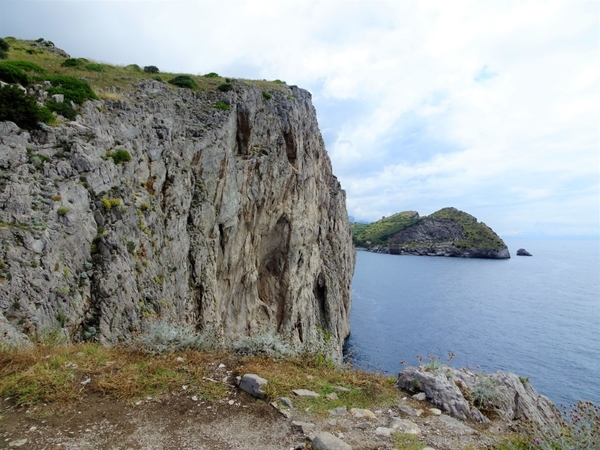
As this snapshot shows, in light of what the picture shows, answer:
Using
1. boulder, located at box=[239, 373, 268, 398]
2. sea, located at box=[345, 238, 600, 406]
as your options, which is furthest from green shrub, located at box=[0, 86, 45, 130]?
sea, located at box=[345, 238, 600, 406]

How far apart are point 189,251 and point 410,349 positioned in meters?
53.0

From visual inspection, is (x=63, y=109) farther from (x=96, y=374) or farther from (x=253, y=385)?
(x=253, y=385)

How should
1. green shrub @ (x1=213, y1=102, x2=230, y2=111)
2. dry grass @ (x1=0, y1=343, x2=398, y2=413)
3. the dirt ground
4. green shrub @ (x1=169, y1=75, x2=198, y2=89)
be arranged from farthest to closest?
green shrub @ (x1=169, y1=75, x2=198, y2=89), green shrub @ (x1=213, y1=102, x2=230, y2=111), dry grass @ (x1=0, y1=343, x2=398, y2=413), the dirt ground

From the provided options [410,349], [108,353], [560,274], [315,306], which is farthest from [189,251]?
[560,274]

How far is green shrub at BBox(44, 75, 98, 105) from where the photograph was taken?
2012 cm

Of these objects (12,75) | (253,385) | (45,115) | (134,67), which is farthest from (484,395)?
(134,67)

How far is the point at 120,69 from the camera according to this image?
34688 mm

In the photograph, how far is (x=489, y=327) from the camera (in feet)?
251

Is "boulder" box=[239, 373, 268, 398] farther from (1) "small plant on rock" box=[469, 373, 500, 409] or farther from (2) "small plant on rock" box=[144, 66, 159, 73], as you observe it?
(2) "small plant on rock" box=[144, 66, 159, 73]

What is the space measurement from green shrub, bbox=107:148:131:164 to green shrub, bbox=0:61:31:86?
19.9ft

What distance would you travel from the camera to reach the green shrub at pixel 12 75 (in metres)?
18.8

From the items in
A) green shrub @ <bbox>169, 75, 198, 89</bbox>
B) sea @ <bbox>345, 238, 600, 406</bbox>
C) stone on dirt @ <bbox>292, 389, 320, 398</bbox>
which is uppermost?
green shrub @ <bbox>169, 75, 198, 89</bbox>

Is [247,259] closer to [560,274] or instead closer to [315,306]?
[315,306]

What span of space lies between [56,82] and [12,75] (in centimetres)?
207
